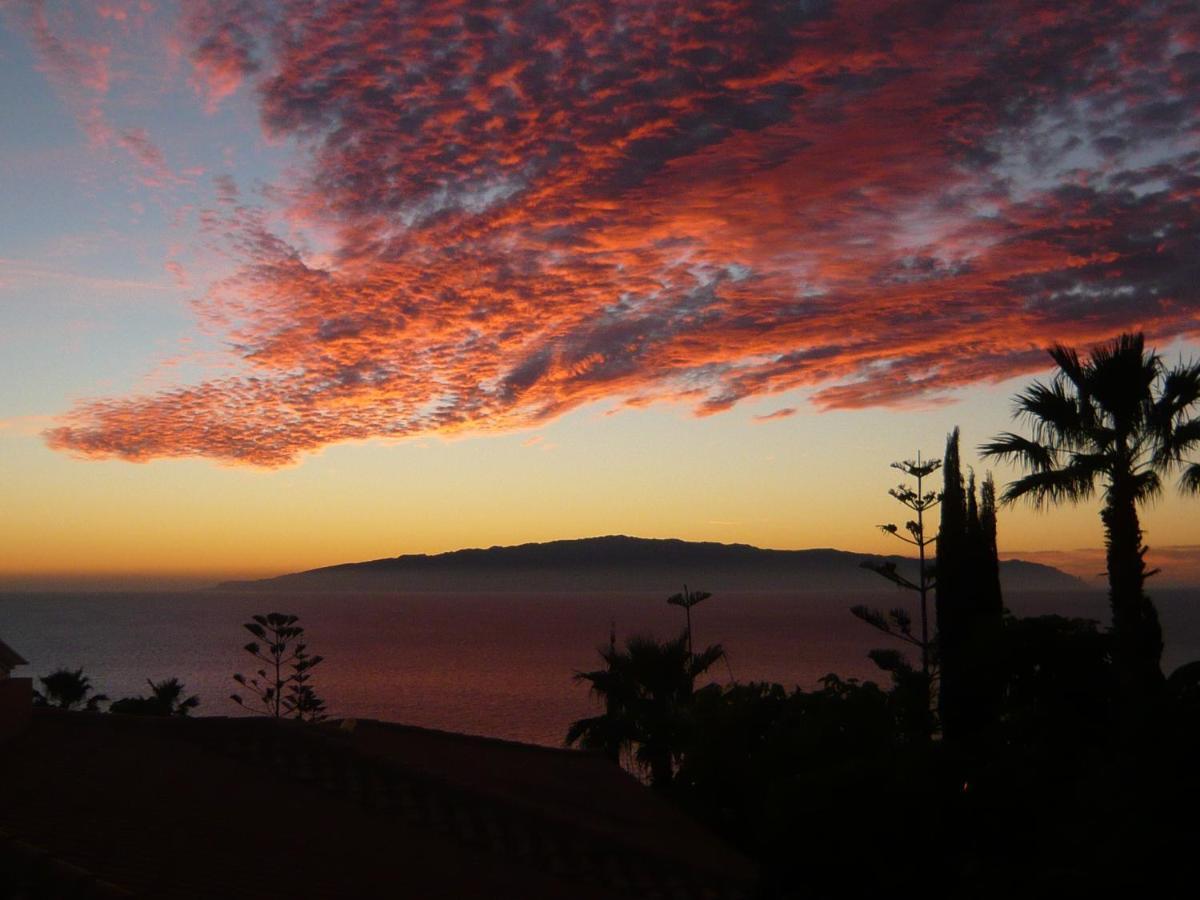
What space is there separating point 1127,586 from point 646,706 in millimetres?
12119

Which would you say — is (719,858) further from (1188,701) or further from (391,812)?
(1188,701)

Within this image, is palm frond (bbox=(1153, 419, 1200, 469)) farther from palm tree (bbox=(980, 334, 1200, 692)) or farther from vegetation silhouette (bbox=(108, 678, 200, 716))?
vegetation silhouette (bbox=(108, 678, 200, 716))

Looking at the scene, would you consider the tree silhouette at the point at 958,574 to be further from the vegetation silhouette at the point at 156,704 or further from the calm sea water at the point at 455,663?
the calm sea water at the point at 455,663

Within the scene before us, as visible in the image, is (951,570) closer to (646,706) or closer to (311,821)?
(646,706)

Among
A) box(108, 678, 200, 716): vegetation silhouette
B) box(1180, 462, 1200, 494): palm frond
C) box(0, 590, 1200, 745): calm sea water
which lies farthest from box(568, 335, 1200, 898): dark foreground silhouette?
box(0, 590, 1200, 745): calm sea water


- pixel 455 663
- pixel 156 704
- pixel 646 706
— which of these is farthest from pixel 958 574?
pixel 455 663

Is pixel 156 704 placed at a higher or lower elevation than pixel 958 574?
lower

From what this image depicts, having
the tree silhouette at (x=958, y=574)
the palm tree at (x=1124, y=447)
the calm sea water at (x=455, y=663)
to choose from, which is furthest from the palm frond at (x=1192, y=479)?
the calm sea water at (x=455, y=663)

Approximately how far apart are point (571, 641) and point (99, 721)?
155325 mm

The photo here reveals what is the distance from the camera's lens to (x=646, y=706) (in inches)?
920

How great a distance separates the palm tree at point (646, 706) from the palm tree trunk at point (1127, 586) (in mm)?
9737

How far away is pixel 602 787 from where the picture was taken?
605 inches

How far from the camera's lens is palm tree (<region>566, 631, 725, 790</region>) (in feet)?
73.2

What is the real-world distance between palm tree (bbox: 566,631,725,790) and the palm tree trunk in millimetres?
9737
